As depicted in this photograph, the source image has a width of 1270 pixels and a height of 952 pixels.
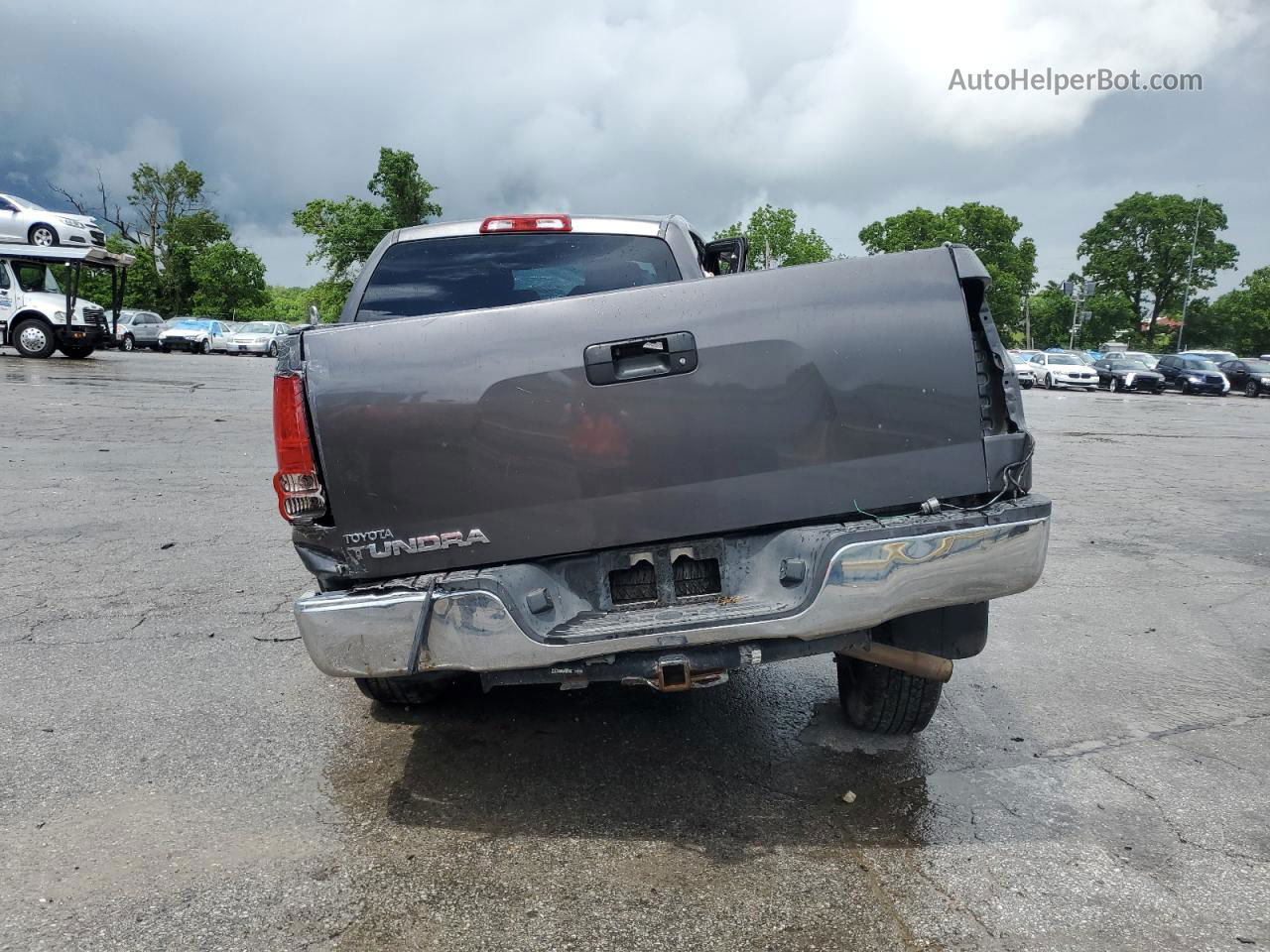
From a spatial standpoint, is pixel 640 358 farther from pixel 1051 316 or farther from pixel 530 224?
pixel 1051 316

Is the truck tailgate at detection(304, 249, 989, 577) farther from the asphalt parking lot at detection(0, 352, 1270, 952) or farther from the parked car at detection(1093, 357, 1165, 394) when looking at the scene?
the parked car at detection(1093, 357, 1165, 394)

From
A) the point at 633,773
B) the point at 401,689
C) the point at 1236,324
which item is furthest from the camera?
the point at 1236,324

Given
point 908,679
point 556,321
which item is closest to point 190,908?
point 556,321

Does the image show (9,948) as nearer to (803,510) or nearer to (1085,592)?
(803,510)

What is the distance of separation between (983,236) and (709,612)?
8376 centimetres

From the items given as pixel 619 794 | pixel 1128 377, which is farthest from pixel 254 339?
pixel 619 794

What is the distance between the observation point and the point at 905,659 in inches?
126

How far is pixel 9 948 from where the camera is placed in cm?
238

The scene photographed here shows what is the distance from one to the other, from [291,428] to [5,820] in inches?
60.4

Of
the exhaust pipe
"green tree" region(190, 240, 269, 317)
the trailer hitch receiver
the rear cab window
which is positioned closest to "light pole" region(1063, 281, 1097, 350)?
"green tree" region(190, 240, 269, 317)

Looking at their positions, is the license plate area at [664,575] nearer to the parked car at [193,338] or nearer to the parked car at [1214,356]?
the parked car at [193,338]

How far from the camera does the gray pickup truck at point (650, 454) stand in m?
2.82

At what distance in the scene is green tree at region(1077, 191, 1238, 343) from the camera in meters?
76.3

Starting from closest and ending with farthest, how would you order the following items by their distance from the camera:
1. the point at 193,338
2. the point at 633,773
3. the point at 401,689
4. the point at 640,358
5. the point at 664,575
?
1. the point at 640,358
2. the point at 664,575
3. the point at 633,773
4. the point at 401,689
5. the point at 193,338
